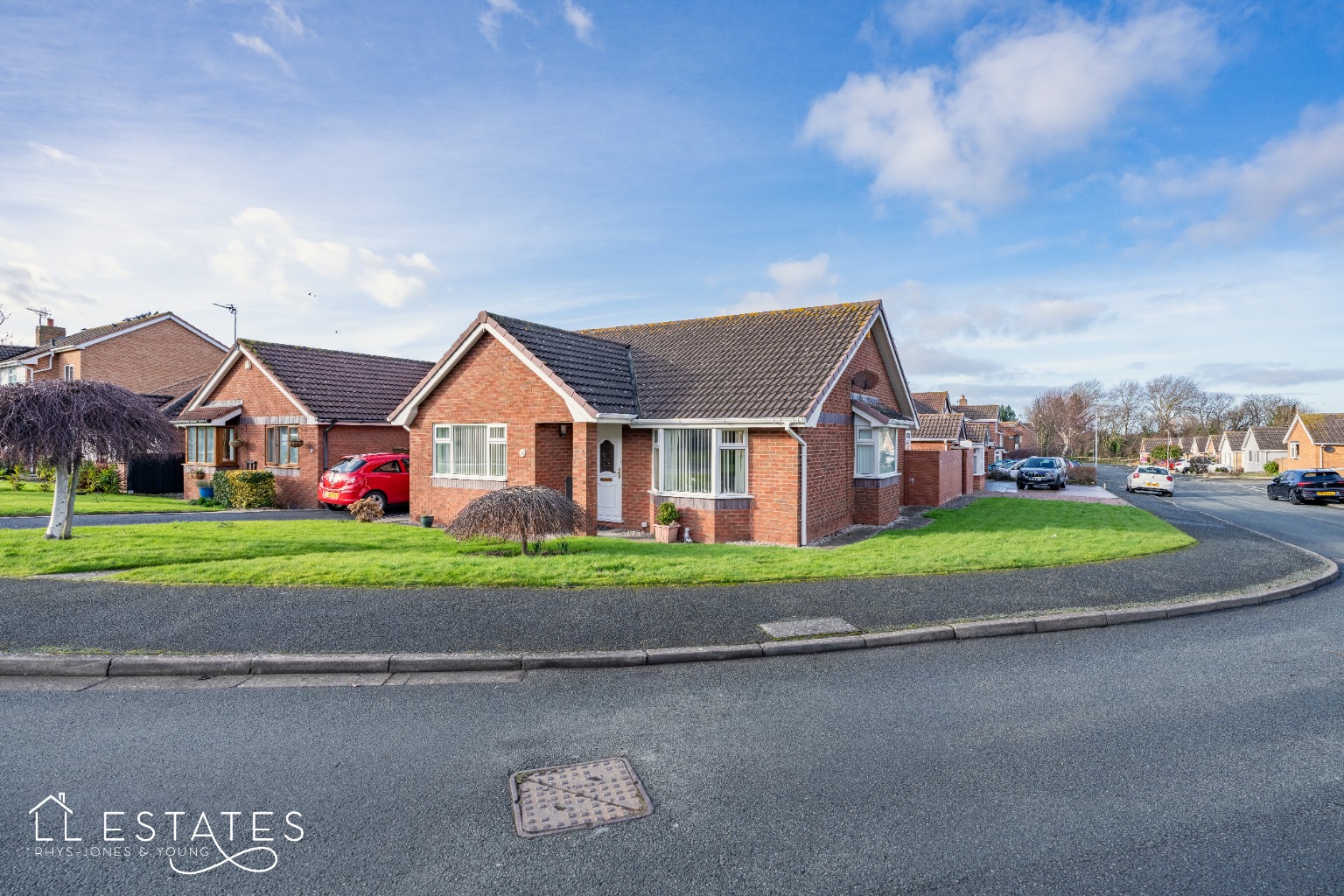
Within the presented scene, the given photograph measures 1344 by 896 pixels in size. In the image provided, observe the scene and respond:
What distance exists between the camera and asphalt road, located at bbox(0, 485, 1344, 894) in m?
3.56

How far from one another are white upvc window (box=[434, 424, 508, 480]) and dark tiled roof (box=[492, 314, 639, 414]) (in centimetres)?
207

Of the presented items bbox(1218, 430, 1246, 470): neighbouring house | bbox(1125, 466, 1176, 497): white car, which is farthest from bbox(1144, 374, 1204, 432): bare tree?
bbox(1125, 466, 1176, 497): white car

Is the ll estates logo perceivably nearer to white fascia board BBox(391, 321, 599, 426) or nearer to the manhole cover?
the manhole cover

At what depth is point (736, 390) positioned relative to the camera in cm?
1537

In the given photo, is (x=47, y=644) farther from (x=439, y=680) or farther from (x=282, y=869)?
(x=282, y=869)

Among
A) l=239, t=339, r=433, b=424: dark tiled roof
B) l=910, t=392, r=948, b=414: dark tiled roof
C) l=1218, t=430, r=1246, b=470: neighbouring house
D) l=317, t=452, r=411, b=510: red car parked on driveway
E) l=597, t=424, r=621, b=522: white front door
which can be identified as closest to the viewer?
l=597, t=424, r=621, b=522: white front door

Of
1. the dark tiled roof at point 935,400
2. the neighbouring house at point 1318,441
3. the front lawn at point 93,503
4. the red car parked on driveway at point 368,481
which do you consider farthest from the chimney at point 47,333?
the neighbouring house at point 1318,441

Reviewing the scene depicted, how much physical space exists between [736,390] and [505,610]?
8665mm

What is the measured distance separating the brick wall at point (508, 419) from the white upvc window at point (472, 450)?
17 cm

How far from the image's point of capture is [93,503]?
67.1 ft

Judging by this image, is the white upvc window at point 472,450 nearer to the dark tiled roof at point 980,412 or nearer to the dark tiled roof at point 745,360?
the dark tiled roof at point 745,360

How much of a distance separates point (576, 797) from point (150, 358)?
140 feet

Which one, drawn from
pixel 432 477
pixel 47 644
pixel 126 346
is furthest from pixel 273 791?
pixel 126 346

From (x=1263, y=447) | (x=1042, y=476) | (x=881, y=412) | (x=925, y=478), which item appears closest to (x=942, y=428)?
(x=1042, y=476)
